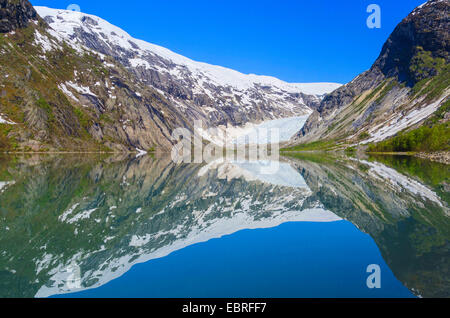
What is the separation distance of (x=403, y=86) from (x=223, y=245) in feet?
555

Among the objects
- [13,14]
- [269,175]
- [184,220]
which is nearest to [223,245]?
[184,220]

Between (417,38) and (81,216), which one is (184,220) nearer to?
(81,216)

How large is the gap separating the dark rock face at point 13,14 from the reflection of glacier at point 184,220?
159286mm

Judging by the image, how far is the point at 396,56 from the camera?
576 ft

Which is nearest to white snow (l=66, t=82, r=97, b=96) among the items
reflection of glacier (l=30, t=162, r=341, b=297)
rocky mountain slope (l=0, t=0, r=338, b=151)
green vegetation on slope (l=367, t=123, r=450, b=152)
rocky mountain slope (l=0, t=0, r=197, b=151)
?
rocky mountain slope (l=0, t=0, r=197, b=151)

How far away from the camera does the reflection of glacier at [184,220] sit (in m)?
10.9

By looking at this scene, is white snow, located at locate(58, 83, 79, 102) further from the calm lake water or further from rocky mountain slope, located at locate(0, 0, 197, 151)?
the calm lake water

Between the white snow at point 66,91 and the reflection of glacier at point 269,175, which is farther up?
the white snow at point 66,91

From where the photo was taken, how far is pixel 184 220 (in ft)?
63.3

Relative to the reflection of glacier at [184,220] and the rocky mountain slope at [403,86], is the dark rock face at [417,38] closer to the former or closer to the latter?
the rocky mountain slope at [403,86]

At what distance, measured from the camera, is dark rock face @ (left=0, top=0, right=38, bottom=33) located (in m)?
143

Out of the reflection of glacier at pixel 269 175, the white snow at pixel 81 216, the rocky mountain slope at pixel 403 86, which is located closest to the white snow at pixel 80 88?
the reflection of glacier at pixel 269 175

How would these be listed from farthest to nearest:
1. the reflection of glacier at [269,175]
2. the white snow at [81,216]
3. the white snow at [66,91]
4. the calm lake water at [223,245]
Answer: the white snow at [66,91], the reflection of glacier at [269,175], the white snow at [81,216], the calm lake water at [223,245]

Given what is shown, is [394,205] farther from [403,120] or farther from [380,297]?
[403,120]
